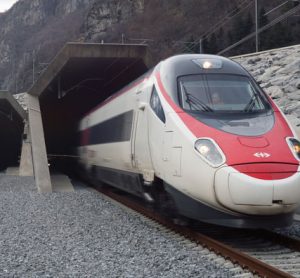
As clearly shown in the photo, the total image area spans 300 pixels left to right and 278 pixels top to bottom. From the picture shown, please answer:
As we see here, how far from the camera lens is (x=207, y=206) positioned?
6820 mm

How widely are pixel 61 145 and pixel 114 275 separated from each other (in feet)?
79.9

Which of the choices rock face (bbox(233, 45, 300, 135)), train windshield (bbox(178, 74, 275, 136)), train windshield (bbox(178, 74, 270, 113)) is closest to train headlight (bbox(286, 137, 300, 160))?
train windshield (bbox(178, 74, 275, 136))

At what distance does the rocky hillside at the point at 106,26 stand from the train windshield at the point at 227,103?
2651 centimetres

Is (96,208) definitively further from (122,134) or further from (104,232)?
(104,232)

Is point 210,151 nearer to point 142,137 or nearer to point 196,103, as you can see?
point 196,103

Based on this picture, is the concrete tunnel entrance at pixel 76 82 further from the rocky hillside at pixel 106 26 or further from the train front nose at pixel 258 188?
the rocky hillside at pixel 106 26

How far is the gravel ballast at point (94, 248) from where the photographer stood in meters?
5.81

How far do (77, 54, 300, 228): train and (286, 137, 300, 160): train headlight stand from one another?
2cm

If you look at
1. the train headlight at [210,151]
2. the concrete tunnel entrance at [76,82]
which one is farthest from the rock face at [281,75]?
the train headlight at [210,151]

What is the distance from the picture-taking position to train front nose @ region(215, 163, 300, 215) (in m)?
6.22

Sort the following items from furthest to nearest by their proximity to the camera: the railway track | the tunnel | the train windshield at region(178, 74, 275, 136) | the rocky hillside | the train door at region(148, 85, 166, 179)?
the rocky hillside
the tunnel
the train door at region(148, 85, 166, 179)
the train windshield at region(178, 74, 275, 136)
the railway track

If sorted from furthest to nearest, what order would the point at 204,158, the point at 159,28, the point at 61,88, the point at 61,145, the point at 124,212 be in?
the point at 159,28, the point at 61,145, the point at 61,88, the point at 124,212, the point at 204,158

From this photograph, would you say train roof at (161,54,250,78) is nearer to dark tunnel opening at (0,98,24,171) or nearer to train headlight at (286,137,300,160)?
train headlight at (286,137,300,160)

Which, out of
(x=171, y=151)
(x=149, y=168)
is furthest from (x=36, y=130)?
(x=171, y=151)
